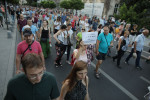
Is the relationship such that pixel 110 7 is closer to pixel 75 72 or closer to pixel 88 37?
pixel 88 37

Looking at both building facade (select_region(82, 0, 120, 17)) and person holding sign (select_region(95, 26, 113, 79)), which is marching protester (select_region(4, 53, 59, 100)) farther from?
building facade (select_region(82, 0, 120, 17))

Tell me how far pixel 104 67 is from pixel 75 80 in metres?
4.04

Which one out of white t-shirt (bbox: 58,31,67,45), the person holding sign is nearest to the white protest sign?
the person holding sign

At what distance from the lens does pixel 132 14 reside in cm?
1084

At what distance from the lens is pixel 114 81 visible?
14.8 feet

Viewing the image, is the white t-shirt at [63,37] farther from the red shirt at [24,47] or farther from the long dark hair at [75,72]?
the long dark hair at [75,72]

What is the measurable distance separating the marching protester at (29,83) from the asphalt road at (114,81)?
8.19 feet

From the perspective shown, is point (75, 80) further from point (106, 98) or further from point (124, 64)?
point (124, 64)

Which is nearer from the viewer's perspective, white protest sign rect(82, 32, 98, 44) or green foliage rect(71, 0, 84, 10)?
white protest sign rect(82, 32, 98, 44)

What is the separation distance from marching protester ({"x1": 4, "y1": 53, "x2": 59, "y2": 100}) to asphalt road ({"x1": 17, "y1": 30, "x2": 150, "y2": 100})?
250 cm

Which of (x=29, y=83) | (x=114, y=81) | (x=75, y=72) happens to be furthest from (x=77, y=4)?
(x=29, y=83)

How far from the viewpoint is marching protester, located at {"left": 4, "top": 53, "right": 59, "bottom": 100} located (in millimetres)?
1231

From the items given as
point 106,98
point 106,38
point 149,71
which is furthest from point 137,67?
point 106,98

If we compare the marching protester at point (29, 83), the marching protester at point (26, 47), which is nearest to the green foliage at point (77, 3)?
the marching protester at point (26, 47)
